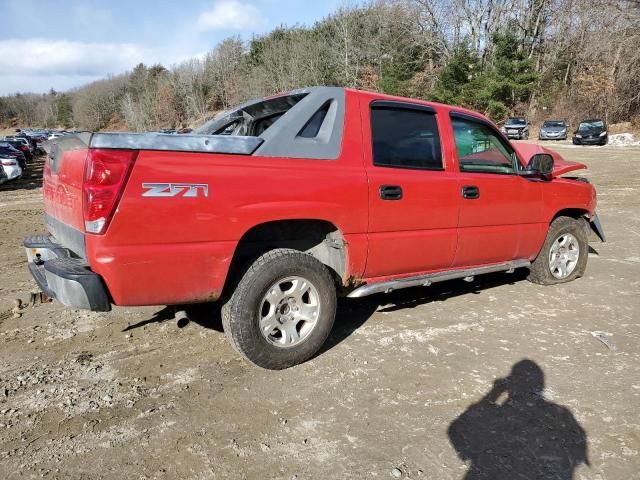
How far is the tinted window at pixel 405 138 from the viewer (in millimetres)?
3812

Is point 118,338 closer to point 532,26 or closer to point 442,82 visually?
point 442,82

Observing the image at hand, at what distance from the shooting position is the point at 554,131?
35281 mm

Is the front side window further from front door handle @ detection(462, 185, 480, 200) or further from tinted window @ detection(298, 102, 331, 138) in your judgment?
tinted window @ detection(298, 102, 331, 138)

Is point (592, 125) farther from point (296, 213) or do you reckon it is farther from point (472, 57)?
point (296, 213)

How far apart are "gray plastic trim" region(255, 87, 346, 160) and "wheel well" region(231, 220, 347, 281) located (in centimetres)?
49

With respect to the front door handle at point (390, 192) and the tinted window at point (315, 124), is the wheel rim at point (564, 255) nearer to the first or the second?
the front door handle at point (390, 192)

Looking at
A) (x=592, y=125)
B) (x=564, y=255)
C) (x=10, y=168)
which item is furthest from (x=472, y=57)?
(x=564, y=255)

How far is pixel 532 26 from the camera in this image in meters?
48.4

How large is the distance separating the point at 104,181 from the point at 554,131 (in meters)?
37.9

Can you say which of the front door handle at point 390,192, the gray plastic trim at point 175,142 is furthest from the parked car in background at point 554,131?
the gray plastic trim at point 175,142

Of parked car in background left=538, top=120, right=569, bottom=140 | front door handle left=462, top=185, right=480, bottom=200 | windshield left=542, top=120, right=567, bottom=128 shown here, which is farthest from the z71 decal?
windshield left=542, top=120, right=567, bottom=128

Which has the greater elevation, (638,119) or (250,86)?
(250,86)

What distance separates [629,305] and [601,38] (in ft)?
125

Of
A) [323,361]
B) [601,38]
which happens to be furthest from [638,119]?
[323,361]
